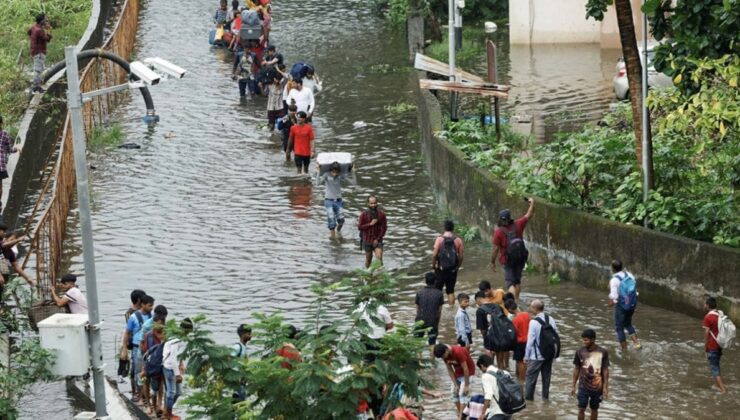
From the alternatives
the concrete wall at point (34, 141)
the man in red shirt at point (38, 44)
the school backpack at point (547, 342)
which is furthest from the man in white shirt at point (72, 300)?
the man in red shirt at point (38, 44)

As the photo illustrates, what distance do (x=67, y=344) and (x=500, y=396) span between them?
424cm

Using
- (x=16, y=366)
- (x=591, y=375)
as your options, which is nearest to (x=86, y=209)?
(x=16, y=366)

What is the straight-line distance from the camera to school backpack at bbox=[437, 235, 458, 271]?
63.9ft

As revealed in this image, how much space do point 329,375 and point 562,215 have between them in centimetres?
838

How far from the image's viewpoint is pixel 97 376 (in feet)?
50.0

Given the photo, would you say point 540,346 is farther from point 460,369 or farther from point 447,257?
point 447,257

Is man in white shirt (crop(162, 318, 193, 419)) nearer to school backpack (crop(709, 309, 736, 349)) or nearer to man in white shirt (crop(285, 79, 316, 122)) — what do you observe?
school backpack (crop(709, 309, 736, 349))

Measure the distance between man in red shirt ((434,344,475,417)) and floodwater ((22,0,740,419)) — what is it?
37 cm

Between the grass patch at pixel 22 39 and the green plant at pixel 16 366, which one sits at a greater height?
the grass patch at pixel 22 39

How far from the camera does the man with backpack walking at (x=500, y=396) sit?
15.0 meters

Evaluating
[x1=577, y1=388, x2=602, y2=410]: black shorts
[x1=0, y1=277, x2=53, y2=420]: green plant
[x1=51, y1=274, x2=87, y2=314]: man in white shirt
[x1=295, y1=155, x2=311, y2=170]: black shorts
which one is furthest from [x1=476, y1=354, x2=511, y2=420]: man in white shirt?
[x1=295, y1=155, x2=311, y2=170]: black shorts

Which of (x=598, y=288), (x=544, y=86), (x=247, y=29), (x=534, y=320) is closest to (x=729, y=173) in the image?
(x=598, y=288)

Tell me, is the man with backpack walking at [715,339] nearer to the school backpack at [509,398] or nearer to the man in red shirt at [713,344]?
the man in red shirt at [713,344]

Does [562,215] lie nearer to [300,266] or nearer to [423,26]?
[300,266]
